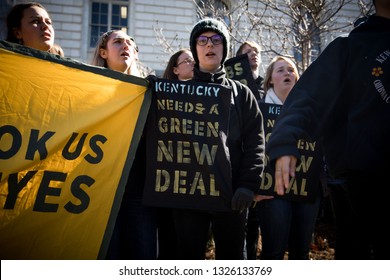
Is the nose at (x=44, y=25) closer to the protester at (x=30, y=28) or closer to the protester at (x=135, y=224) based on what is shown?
the protester at (x=30, y=28)

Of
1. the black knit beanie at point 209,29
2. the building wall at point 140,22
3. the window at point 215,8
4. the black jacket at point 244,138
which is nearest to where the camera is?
the black jacket at point 244,138

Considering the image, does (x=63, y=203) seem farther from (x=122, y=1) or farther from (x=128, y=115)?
(x=122, y=1)

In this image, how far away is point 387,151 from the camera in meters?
1.50

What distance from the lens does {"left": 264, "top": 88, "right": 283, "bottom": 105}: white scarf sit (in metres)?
3.53

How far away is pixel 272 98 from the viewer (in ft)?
11.7

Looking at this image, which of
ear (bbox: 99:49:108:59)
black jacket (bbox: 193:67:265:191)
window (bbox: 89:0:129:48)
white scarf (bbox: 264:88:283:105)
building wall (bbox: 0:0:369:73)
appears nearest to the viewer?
black jacket (bbox: 193:67:265:191)

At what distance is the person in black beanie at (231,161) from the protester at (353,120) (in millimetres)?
791

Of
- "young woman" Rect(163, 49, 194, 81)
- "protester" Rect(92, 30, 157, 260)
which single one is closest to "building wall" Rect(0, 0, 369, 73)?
"young woman" Rect(163, 49, 194, 81)

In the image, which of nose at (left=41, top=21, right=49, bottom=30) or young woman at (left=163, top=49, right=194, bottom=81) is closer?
nose at (left=41, top=21, right=49, bottom=30)

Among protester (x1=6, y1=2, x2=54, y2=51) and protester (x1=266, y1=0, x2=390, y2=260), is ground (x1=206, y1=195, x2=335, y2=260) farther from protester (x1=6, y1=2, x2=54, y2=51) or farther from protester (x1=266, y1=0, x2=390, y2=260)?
protester (x1=6, y1=2, x2=54, y2=51)

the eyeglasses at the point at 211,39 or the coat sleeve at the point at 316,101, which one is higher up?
the eyeglasses at the point at 211,39

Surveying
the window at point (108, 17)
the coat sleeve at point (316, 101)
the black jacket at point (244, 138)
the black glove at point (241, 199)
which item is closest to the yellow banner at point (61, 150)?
the black jacket at point (244, 138)

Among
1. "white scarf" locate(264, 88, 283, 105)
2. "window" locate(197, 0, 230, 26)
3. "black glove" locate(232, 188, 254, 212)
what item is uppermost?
"window" locate(197, 0, 230, 26)

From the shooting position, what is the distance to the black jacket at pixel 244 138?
2.43 m
